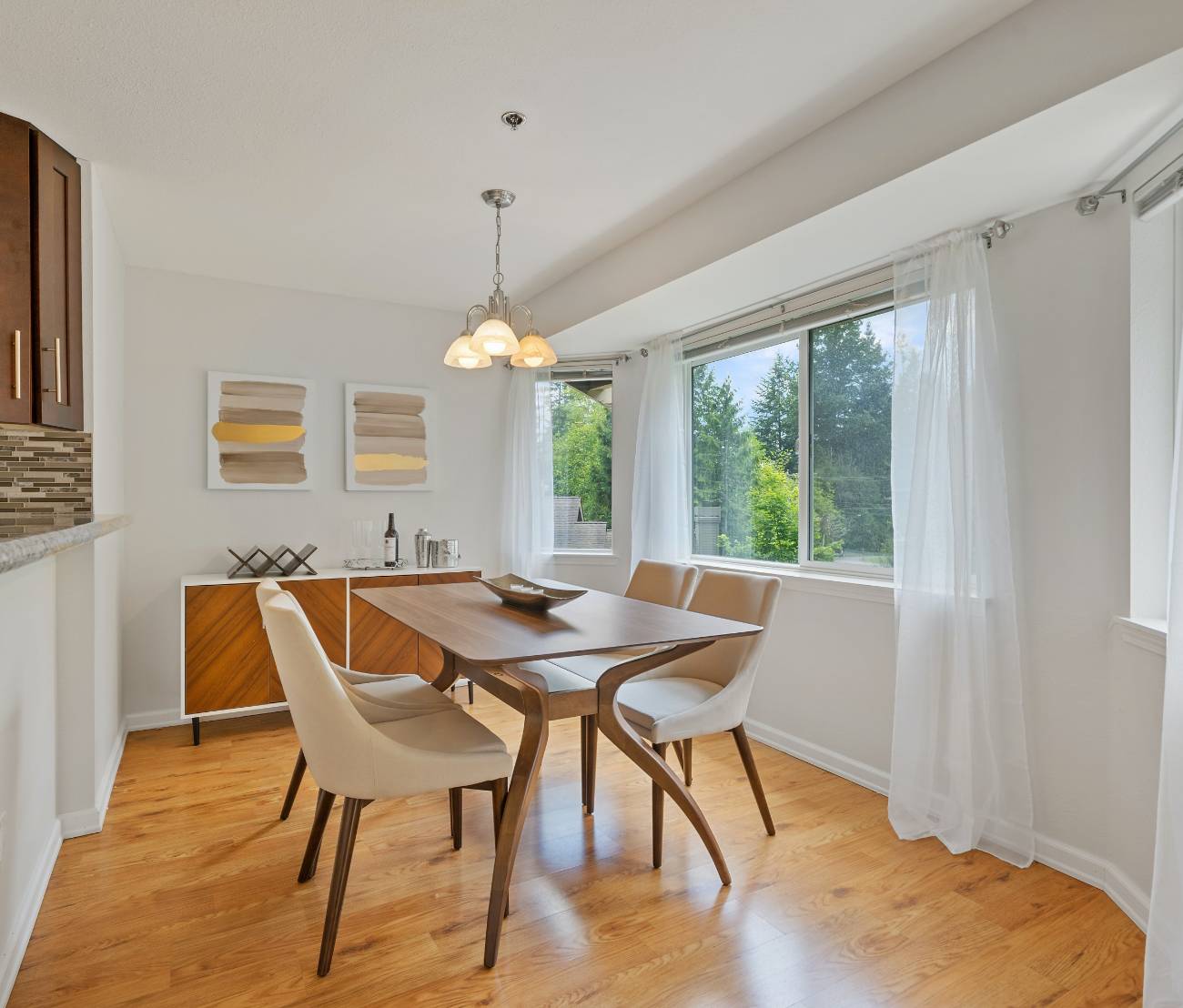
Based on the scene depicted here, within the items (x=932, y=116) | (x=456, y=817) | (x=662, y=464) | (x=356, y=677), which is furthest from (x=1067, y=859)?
(x=662, y=464)

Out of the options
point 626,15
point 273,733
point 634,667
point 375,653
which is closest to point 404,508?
point 375,653

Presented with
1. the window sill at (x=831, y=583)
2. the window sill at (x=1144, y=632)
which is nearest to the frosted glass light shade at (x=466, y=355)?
the window sill at (x=831, y=583)

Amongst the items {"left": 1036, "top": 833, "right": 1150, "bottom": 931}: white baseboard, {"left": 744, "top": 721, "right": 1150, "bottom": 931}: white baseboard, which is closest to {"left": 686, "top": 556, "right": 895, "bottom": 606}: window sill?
{"left": 744, "top": 721, "right": 1150, "bottom": 931}: white baseboard

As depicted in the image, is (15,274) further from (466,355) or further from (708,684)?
(708,684)

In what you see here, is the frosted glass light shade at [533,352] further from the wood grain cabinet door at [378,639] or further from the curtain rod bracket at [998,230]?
the wood grain cabinet door at [378,639]

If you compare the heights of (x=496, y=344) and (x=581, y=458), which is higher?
(x=496, y=344)

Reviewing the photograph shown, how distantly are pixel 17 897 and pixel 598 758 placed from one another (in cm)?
208

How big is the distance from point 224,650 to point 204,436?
A: 1219 mm

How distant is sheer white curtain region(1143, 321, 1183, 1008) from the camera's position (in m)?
1.60

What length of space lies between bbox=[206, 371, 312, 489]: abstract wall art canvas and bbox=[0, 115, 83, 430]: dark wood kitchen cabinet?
1489mm

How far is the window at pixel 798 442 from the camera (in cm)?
322

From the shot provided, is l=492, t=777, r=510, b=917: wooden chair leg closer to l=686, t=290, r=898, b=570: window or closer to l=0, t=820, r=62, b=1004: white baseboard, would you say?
l=0, t=820, r=62, b=1004: white baseboard

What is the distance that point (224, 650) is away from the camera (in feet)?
12.0

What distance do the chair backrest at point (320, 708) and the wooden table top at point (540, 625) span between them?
0.30 metres
